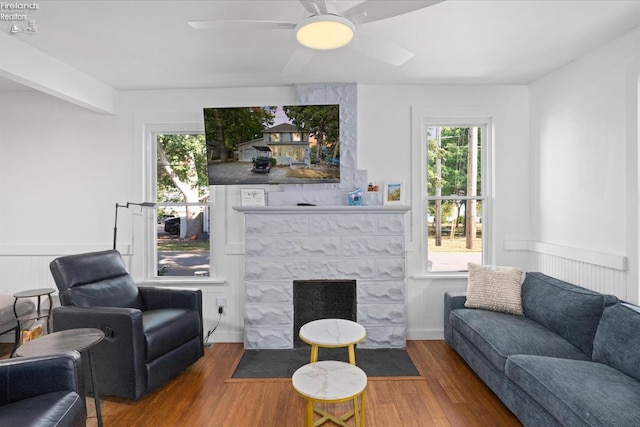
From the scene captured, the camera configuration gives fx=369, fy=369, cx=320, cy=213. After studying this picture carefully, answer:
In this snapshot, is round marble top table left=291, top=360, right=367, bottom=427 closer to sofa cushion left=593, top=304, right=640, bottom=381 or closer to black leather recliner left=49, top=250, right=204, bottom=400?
black leather recliner left=49, top=250, right=204, bottom=400

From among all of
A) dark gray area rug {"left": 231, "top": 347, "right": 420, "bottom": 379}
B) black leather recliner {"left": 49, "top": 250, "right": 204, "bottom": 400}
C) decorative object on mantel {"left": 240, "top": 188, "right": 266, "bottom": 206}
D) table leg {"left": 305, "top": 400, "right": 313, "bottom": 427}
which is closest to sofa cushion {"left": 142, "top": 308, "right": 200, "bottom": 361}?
black leather recliner {"left": 49, "top": 250, "right": 204, "bottom": 400}

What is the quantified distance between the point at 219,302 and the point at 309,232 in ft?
3.95

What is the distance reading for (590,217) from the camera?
9.68 feet

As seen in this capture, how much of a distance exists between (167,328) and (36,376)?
3.30 ft

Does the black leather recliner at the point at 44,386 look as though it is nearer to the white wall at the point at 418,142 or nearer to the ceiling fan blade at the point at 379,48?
the ceiling fan blade at the point at 379,48

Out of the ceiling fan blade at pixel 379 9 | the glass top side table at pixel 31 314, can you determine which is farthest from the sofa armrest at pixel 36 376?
the ceiling fan blade at pixel 379 9

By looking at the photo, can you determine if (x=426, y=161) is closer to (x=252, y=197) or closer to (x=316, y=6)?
(x=252, y=197)

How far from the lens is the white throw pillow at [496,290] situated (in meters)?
3.03

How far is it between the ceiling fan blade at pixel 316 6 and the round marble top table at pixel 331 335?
1834mm

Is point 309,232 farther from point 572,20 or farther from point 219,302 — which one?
point 572,20

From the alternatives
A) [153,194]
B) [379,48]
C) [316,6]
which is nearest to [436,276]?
[379,48]

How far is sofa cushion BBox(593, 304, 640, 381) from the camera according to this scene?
77.1 inches

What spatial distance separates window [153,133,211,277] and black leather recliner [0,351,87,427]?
6.78ft

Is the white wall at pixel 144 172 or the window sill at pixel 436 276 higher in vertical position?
the white wall at pixel 144 172
